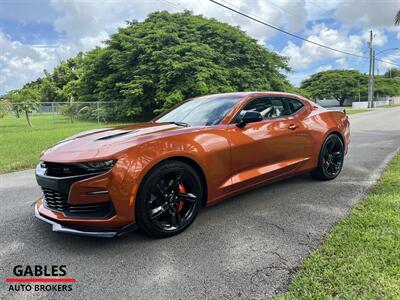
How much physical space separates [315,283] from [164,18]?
82.9 feet

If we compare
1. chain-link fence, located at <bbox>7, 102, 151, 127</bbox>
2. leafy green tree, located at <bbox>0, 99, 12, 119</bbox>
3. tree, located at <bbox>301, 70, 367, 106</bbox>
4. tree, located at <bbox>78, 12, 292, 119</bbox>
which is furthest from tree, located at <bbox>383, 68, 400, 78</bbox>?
leafy green tree, located at <bbox>0, 99, 12, 119</bbox>

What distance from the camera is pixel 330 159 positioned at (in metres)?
5.17

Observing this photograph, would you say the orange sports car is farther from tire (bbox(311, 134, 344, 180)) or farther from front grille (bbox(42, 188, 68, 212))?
tire (bbox(311, 134, 344, 180))

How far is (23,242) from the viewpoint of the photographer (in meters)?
3.23

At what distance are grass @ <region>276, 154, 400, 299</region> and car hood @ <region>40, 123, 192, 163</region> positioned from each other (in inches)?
72.3

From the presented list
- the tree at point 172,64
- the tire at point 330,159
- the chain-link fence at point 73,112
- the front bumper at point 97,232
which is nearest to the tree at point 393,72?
the tree at point 172,64

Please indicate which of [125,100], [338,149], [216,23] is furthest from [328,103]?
[338,149]

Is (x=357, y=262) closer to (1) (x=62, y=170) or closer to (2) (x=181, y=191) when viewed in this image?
(2) (x=181, y=191)

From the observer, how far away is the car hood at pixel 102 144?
292cm

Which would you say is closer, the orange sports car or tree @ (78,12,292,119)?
the orange sports car

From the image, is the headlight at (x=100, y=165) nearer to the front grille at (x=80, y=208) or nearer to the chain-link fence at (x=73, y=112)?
the front grille at (x=80, y=208)

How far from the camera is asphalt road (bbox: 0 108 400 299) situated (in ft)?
7.97

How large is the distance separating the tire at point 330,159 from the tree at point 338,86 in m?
58.6

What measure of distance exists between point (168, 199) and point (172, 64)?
1711 cm
